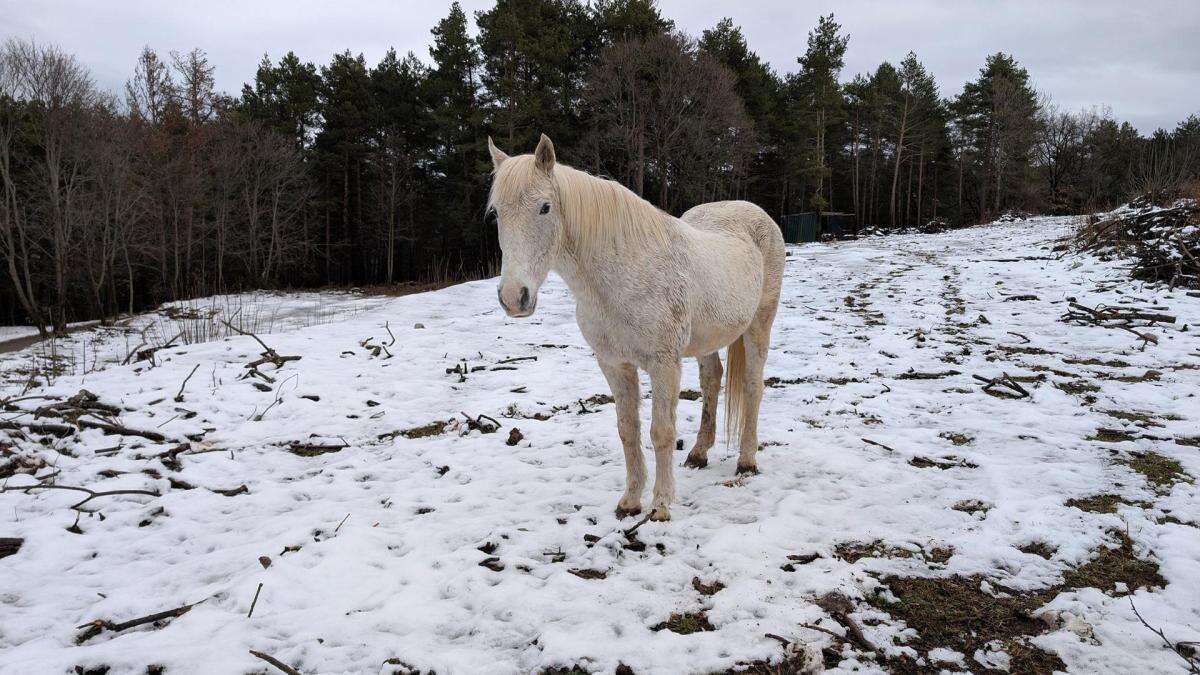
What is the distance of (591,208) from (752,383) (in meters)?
2.01

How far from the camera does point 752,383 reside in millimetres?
4180

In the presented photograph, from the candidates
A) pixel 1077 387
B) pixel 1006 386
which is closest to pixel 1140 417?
pixel 1077 387

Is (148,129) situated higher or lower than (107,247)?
higher

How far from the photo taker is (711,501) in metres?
3.56

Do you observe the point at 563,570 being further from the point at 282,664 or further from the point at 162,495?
the point at 162,495

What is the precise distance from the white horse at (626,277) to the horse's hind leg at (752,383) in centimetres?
44

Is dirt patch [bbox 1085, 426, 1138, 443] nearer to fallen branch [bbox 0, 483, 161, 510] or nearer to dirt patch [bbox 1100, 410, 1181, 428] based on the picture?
dirt patch [bbox 1100, 410, 1181, 428]

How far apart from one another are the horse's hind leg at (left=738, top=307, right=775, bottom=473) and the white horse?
1.45ft

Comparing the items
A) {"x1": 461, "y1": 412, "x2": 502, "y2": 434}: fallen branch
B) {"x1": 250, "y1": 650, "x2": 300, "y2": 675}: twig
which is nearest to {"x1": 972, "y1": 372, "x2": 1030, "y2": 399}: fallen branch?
{"x1": 461, "y1": 412, "x2": 502, "y2": 434}: fallen branch

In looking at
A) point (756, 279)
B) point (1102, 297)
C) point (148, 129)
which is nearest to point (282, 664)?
point (756, 279)

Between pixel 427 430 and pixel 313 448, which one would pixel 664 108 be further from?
pixel 313 448

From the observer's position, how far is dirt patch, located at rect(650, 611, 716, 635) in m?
2.30

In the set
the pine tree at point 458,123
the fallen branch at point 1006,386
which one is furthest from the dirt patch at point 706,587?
the pine tree at point 458,123

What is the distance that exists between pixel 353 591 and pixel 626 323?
1936 millimetres
